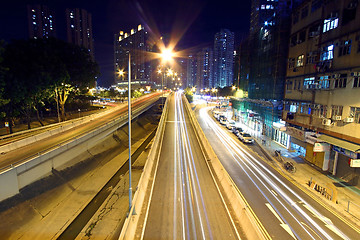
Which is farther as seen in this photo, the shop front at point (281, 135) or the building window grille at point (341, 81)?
the shop front at point (281, 135)

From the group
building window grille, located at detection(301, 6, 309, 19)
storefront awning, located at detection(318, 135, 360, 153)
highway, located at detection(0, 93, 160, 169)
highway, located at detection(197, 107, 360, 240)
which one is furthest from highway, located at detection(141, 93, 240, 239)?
building window grille, located at detection(301, 6, 309, 19)

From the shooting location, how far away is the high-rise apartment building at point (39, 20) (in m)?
132

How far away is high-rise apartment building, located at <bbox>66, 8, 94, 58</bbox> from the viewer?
156250mm

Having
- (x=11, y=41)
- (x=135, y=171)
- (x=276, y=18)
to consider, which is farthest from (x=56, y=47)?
(x=276, y=18)

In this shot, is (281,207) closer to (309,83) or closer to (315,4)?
(309,83)

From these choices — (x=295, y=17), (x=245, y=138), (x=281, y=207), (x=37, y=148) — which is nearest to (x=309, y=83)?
(x=295, y=17)

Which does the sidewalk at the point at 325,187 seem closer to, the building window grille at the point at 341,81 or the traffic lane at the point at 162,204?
the building window grille at the point at 341,81

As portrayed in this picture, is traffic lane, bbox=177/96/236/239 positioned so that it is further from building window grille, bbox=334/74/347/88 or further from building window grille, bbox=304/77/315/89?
building window grille, bbox=304/77/315/89

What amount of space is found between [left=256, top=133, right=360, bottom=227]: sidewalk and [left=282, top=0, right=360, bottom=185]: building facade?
41.5 inches

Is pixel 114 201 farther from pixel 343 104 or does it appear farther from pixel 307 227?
pixel 343 104

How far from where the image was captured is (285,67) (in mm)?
34188

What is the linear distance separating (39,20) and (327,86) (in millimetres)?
175486

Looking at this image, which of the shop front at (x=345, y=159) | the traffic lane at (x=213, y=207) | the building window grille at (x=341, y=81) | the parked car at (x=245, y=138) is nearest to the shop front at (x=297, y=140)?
the shop front at (x=345, y=159)

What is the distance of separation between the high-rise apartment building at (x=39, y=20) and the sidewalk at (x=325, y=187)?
532ft
